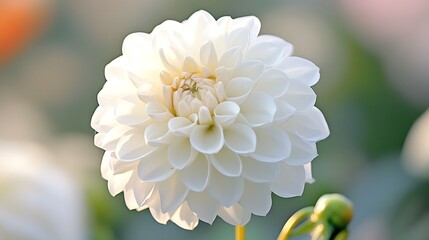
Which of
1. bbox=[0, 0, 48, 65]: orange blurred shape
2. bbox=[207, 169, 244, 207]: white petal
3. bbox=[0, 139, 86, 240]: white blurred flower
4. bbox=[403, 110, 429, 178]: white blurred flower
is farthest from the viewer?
bbox=[0, 0, 48, 65]: orange blurred shape

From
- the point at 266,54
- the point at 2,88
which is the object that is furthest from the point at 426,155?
the point at 2,88

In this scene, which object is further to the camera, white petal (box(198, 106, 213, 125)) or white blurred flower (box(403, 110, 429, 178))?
white blurred flower (box(403, 110, 429, 178))

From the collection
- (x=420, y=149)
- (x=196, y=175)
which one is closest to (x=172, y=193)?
(x=196, y=175)

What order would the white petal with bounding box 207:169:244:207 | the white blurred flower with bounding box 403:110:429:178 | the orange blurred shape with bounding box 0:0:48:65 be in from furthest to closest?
the orange blurred shape with bounding box 0:0:48:65 < the white blurred flower with bounding box 403:110:429:178 < the white petal with bounding box 207:169:244:207

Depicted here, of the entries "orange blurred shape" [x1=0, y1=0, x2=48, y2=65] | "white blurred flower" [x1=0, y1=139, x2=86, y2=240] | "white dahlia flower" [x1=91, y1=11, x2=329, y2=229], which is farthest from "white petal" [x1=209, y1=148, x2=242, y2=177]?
"orange blurred shape" [x1=0, y1=0, x2=48, y2=65]

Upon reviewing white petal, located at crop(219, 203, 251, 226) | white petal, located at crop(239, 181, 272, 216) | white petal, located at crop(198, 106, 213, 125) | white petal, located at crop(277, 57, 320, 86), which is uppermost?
white petal, located at crop(277, 57, 320, 86)

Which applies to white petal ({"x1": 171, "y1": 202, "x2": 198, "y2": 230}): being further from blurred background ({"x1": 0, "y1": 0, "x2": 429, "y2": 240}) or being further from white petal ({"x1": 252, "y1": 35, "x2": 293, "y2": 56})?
blurred background ({"x1": 0, "y1": 0, "x2": 429, "y2": 240})

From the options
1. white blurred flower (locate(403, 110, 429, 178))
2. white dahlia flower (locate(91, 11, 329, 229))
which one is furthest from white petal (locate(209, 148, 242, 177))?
white blurred flower (locate(403, 110, 429, 178))

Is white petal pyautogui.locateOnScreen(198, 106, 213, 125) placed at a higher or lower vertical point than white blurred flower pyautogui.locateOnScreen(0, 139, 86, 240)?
higher
